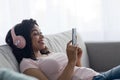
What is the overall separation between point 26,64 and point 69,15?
3.70 feet

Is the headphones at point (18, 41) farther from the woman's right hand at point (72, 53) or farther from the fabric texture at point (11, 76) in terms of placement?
the fabric texture at point (11, 76)

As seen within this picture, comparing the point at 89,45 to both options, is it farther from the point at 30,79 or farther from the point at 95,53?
the point at 30,79

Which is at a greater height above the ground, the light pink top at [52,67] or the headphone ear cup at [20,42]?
the headphone ear cup at [20,42]

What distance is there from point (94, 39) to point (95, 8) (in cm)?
29

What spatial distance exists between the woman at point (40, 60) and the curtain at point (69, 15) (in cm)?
85

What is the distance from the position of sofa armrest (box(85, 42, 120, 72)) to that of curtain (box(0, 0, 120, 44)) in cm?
27

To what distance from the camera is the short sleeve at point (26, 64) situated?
164 centimetres

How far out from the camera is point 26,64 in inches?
65.1

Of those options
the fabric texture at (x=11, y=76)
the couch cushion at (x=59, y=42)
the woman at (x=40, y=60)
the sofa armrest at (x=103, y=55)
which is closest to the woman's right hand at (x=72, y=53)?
the woman at (x=40, y=60)

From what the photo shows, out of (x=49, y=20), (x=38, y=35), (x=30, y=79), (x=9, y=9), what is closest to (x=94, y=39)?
(x=49, y=20)

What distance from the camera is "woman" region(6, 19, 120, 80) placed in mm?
1626

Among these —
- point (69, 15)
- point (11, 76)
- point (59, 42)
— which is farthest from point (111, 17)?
point (11, 76)

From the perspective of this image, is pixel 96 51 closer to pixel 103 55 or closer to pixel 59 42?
pixel 103 55

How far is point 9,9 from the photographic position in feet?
8.52
